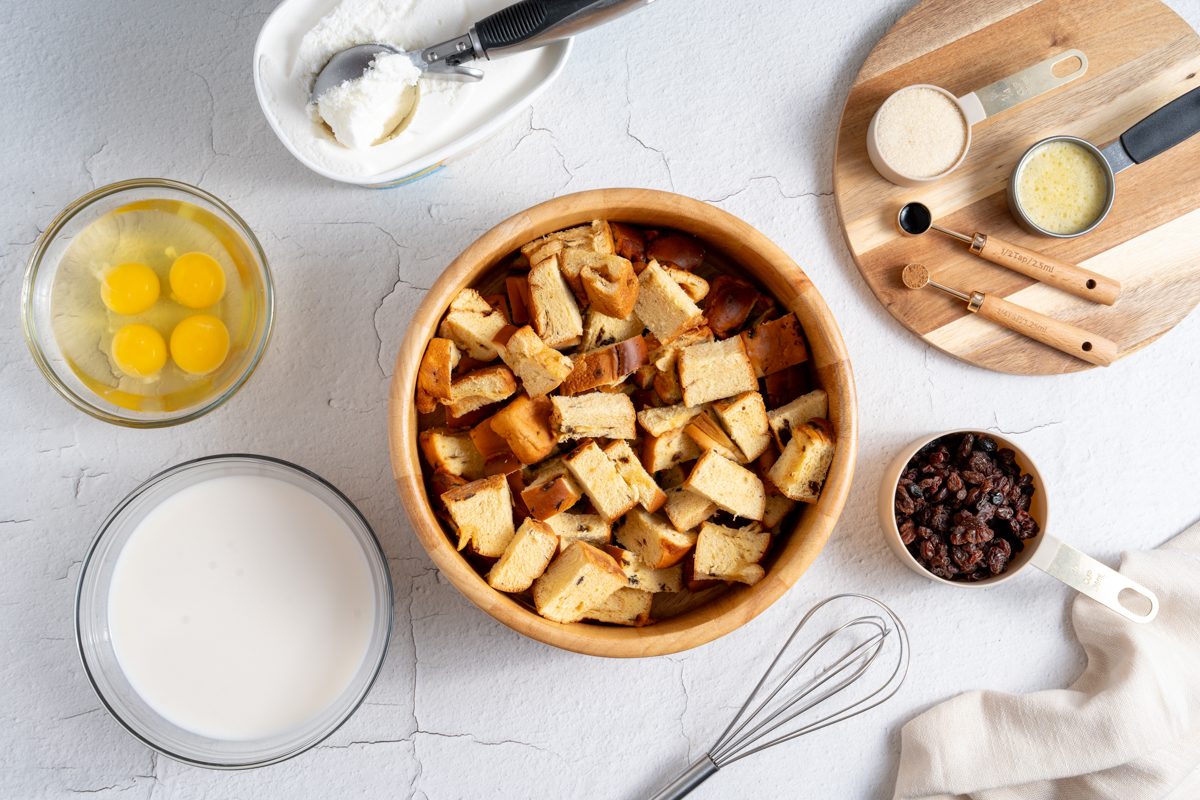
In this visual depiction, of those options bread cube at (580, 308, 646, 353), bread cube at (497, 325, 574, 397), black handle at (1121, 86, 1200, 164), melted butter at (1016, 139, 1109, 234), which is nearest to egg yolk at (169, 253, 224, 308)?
bread cube at (497, 325, 574, 397)

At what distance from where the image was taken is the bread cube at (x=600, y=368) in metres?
1.44

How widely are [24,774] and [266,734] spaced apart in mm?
474

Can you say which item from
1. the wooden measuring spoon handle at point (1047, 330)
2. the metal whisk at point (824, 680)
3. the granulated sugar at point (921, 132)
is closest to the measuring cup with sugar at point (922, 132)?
the granulated sugar at point (921, 132)

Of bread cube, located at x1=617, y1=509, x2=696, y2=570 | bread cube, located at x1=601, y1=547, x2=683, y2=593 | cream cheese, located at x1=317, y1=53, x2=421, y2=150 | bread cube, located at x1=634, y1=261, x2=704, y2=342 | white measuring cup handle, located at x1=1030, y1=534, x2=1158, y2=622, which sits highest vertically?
cream cheese, located at x1=317, y1=53, x2=421, y2=150

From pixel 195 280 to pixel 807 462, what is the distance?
42.0 inches

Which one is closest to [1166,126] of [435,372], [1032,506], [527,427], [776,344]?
[1032,506]

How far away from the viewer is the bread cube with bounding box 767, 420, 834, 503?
1.43 m

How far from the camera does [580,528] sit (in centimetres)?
150

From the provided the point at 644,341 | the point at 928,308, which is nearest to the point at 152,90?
the point at 644,341

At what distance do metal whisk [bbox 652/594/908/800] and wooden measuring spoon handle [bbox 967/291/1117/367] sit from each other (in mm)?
584

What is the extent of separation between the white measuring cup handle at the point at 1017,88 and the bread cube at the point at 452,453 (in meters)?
1.09

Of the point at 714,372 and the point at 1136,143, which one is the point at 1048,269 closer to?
the point at 1136,143

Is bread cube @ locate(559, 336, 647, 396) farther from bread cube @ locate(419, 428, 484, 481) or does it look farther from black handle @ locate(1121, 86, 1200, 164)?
black handle @ locate(1121, 86, 1200, 164)

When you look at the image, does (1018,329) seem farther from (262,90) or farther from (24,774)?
(24,774)
